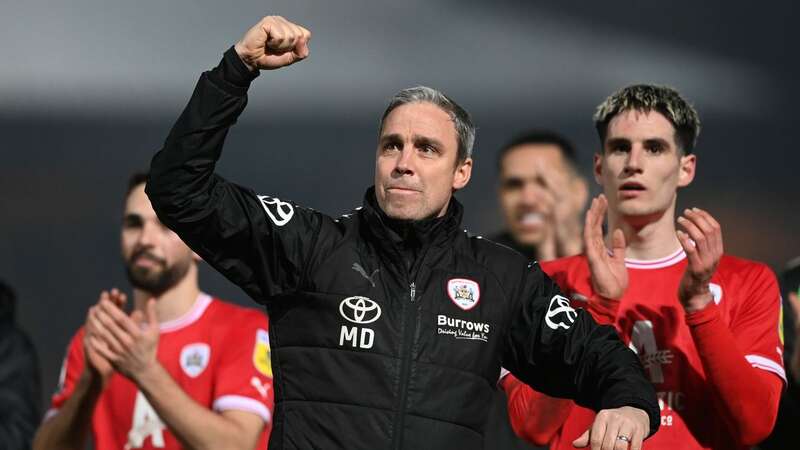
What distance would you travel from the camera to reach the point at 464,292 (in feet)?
9.85

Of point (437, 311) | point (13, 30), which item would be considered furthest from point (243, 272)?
point (13, 30)

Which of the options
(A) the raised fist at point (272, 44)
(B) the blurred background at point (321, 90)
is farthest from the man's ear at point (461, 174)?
(B) the blurred background at point (321, 90)

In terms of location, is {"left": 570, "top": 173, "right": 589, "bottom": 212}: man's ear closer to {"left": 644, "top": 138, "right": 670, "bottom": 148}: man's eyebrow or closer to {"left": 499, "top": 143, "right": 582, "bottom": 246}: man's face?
{"left": 499, "top": 143, "right": 582, "bottom": 246}: man's face

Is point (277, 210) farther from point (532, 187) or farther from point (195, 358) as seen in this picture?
point (532, 187)

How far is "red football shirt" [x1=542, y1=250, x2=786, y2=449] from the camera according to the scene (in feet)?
11.0

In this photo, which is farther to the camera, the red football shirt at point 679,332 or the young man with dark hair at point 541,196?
the young man with dark hair at point 541,196

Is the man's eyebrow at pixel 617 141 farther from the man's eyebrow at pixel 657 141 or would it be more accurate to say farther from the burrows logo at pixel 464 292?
the burrows logo at pixel 464 292

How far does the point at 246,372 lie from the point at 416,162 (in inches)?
62.6

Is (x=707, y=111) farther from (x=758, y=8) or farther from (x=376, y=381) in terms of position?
(x=376, y=381)

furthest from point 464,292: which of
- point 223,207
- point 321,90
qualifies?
point 321,90

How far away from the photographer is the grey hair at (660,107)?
3.57 meters

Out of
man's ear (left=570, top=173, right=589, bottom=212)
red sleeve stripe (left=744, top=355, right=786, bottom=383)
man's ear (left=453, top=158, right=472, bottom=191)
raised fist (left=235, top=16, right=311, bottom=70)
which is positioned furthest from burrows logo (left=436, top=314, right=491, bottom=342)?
man's ear (left=570, top=173, right=589, bottom=212)

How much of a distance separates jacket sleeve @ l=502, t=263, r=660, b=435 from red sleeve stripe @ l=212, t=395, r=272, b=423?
1.42 metres

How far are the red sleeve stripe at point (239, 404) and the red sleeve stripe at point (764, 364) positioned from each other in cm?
170
